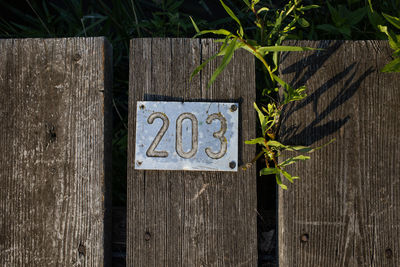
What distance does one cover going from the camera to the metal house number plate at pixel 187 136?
147 centimetres

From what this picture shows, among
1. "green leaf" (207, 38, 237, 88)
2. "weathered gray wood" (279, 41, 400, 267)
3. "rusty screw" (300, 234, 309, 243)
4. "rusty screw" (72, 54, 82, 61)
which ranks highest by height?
"rusty screw" (72, 54, 82, 61)

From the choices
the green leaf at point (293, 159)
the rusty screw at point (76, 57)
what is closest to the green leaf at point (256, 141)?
the green leaf at point (293, 159)

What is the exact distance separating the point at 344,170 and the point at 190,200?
2.42 feet

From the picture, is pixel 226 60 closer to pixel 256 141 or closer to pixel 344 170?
pixel 256 141

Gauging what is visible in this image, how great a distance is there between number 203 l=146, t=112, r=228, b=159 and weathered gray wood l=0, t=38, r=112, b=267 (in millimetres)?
246

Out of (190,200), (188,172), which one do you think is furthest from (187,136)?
(190,200)

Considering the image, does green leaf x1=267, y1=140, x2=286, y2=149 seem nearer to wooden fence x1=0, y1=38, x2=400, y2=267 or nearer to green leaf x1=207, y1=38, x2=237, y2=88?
wooden fence x1=0, y1=38, x2=400, y2=267

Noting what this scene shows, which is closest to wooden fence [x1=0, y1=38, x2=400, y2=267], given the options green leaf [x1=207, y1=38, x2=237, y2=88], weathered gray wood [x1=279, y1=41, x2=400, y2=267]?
weathered gray wood [x1=279, y1=41, x2=400, y2=267]

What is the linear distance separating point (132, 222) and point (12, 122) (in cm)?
76

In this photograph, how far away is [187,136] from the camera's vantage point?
4.83 feet

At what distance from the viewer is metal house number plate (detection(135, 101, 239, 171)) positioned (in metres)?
1.47

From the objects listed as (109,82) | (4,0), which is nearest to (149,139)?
(109,82)

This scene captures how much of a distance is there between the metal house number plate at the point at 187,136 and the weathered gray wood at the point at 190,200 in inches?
1.6

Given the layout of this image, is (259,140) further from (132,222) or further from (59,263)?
(59,263)
